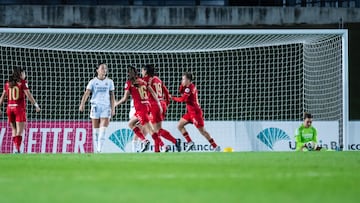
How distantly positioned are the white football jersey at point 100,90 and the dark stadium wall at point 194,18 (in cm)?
875

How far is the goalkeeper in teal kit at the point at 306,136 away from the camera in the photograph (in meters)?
18.8

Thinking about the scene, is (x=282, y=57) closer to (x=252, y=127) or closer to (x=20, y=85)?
(x=252, y=127)

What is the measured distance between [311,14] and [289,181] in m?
20.3

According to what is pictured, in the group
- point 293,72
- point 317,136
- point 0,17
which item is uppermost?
point 0,17

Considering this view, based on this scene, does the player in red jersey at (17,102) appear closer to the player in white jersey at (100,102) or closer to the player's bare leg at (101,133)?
the player in white jersey at (100,102)

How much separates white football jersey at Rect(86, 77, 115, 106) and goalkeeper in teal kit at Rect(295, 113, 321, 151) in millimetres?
4171

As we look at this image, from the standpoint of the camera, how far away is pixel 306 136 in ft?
62.0

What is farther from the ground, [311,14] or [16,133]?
[311,14]

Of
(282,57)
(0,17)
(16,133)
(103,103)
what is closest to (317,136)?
(282,57)

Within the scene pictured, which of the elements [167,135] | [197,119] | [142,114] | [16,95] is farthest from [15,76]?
[197,119]

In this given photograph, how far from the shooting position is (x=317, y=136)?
802 inches

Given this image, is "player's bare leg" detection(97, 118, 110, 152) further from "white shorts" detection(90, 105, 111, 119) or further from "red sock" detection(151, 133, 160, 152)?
"red sock" detection(151, 133, 160, 152)

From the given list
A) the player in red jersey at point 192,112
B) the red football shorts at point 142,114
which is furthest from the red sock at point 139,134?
the player in red jersey at point 192,112

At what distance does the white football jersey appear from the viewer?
56.4 ft
